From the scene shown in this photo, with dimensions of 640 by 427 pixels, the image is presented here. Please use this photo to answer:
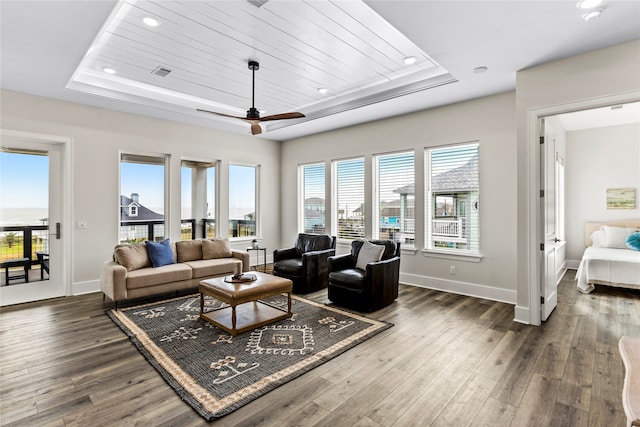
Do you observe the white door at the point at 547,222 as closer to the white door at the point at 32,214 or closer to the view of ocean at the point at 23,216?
the white door at the point at 32,214

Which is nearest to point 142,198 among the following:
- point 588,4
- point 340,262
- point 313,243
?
point 313,243

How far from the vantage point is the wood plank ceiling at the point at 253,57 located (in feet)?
9.28

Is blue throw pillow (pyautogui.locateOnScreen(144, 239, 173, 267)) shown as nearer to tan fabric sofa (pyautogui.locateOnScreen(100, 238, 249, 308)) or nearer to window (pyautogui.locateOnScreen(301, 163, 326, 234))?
tan fabric sofa (pyautogui.locateOnScreen(100, 238, 249, 308))

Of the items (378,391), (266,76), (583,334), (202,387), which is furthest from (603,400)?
(266,76)

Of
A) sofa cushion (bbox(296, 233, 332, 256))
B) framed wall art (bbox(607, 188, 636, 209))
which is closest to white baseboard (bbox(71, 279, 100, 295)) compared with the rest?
sofa cushion (bbox(296, 233, 332, 256))

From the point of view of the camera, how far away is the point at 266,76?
4.20 metres

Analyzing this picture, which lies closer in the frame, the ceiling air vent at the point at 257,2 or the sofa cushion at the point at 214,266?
the ceiling air vent at the point at 257,2

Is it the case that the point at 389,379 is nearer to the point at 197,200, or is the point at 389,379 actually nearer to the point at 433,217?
the point at 433,217

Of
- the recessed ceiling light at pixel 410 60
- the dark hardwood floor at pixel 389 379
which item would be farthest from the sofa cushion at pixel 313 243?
the recessed ceiling light at pixel 410 60

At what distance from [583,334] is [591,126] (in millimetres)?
4990

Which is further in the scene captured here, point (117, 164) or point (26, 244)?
point (117, 164)

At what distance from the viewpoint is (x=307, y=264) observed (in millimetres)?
5008

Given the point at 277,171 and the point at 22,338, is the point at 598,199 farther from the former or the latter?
the point at 22,338

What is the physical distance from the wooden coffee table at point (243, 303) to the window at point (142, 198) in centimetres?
256
